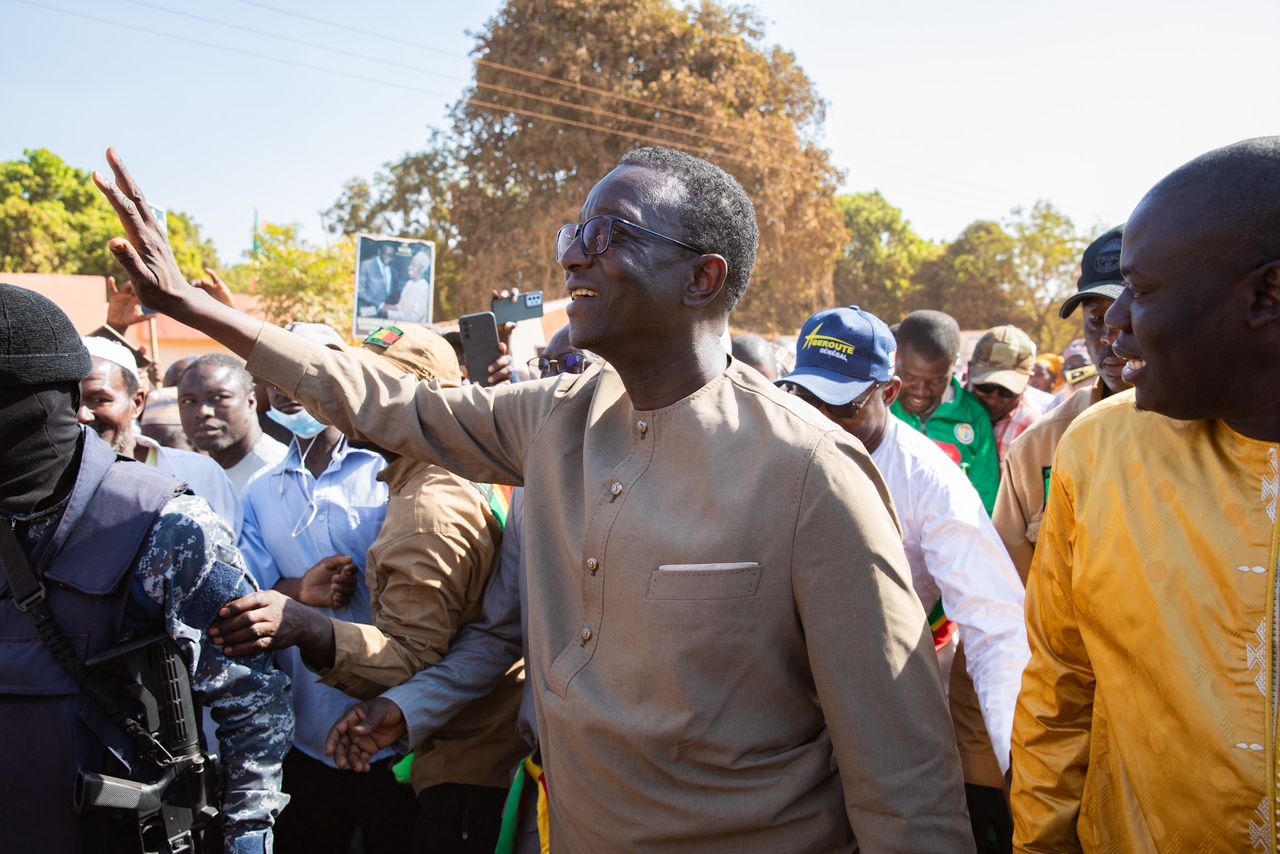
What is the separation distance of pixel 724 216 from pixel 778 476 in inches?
25.4

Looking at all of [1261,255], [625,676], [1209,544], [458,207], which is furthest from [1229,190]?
[458,207]

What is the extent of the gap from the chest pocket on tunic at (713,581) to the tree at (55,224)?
2727 cm

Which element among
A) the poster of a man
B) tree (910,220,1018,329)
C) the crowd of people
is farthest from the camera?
tree (910,220,1018,329)

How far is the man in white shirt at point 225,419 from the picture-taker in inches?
193

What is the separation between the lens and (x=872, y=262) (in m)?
45.5

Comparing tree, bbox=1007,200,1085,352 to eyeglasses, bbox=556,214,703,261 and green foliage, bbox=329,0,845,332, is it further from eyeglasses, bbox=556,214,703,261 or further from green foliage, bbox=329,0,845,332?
eyeglasses, bbox=556,214,703,261

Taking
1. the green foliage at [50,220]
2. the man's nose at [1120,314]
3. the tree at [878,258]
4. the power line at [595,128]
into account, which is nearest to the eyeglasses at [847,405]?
the man's nose at [1120,314]

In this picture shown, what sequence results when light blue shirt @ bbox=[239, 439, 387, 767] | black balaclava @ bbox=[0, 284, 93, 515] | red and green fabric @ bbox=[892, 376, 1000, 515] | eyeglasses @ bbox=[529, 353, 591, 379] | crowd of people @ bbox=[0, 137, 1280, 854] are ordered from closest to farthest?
crowd of people @ bbox=[0, 137, 1280, 854], black balaclava @ bbox=[0, 284, 93, 515], light blue shirt @ bbox=[239, 439, 387, 767], eyeglasses @ bbox=[529, 353, 591, 379], red and green fabric @ bbox=[892, 376, 1000, 515]

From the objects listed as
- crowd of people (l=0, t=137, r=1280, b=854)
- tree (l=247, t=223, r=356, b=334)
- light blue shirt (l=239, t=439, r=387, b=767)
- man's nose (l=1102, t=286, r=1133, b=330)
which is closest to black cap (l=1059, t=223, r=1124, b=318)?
crowd of people (l=0, t=137, r=1280, b=854)

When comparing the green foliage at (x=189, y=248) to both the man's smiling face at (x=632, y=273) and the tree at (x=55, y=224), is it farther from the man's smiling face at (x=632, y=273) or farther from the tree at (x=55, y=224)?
the man's smiling face at (x=632, y=273)

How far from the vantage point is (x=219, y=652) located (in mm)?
2377

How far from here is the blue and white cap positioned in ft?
10.4

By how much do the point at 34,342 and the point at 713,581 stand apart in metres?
1.69

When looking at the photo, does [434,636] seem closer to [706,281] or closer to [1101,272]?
[706,281]
